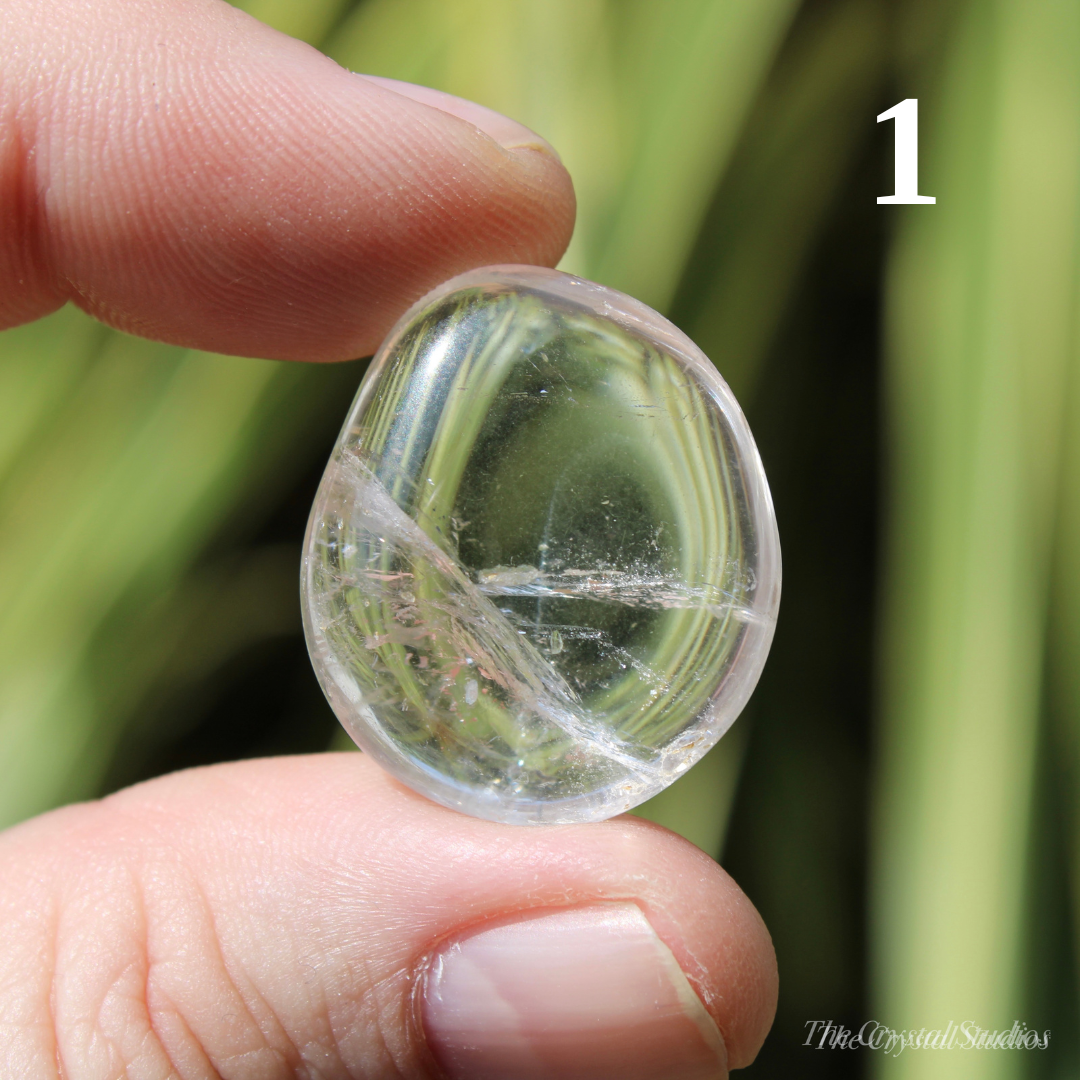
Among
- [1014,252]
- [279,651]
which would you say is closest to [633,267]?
[1014,252]

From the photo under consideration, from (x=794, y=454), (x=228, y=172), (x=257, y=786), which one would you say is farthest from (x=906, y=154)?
(x=257, y=786)

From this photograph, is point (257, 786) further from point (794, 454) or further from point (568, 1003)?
point (794, 454)

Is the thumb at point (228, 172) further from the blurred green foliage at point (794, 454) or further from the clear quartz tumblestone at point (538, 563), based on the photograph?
the blurred green foliage at point (794, 454)

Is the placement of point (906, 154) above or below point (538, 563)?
above

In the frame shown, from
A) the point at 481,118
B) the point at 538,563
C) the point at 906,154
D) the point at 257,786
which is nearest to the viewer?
the point at 538,563

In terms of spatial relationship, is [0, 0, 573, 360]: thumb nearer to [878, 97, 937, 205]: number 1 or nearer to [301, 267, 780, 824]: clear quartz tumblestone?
[301, 267, 780, 824]: clear quartz tumblestone

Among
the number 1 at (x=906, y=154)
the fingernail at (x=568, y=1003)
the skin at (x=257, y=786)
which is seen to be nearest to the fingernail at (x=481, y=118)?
the skin at (x=257, y=786)
